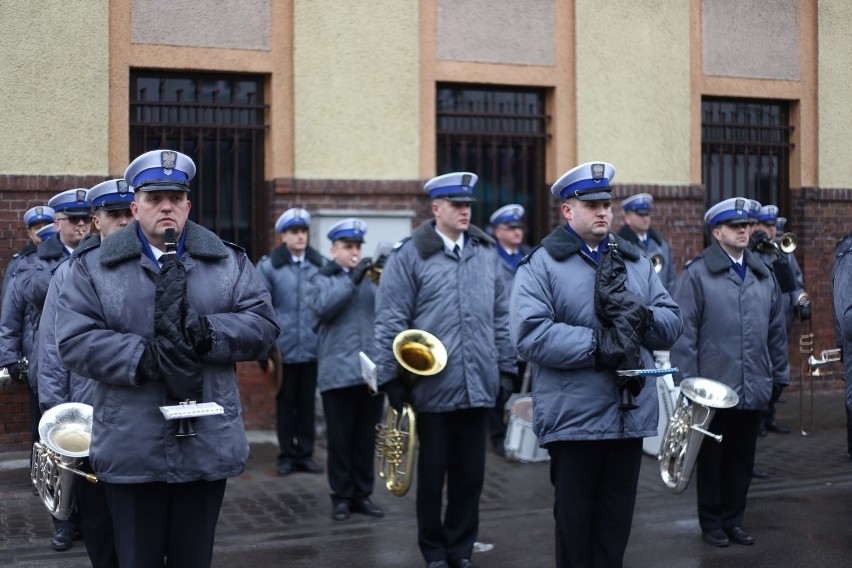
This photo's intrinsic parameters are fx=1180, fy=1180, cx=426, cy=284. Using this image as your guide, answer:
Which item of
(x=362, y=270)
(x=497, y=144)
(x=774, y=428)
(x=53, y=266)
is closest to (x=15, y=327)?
(x=53, y=266)

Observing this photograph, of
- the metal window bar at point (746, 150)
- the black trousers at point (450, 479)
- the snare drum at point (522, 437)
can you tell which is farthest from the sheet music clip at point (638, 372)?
the metal window bar at point (746, 150)

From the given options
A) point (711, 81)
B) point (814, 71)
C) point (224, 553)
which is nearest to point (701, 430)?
point (224, 553)

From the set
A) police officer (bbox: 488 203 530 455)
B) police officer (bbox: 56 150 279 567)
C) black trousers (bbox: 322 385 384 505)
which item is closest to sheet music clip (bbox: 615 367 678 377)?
police officer (bbox: 56 150 279 567)

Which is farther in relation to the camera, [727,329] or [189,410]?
[727,329]

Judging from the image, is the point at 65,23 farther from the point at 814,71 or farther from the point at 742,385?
the point at 814,71

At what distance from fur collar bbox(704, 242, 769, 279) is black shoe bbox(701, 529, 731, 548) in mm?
1607

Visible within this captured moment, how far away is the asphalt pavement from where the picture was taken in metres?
7.00

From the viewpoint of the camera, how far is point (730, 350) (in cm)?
716

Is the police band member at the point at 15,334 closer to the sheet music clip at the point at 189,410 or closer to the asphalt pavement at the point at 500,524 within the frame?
the asphalt pavement at the point at 500,524

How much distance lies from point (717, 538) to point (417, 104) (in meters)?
5.72

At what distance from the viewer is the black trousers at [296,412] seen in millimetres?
9711

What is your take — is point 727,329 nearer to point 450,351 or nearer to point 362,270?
point 450,351

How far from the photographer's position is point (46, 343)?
5.84m

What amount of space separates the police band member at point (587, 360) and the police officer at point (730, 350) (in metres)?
1.62
